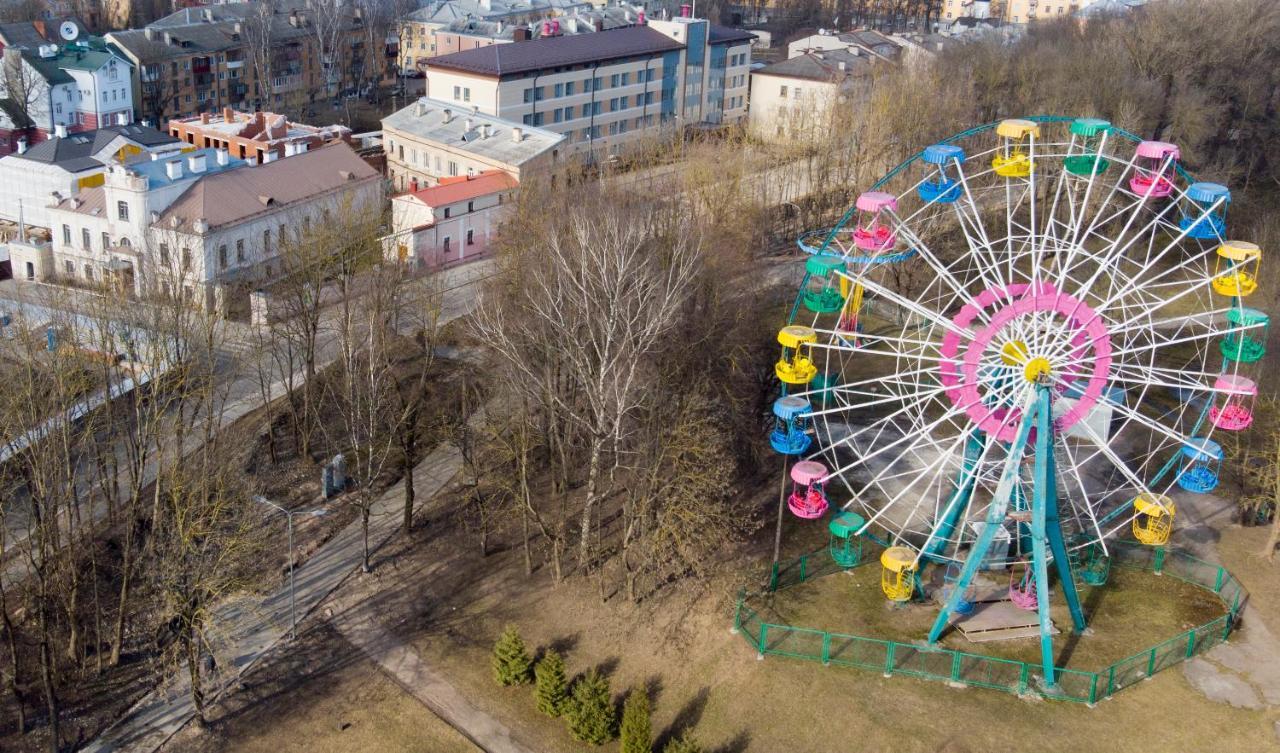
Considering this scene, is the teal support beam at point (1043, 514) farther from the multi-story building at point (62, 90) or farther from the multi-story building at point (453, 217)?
the multi-story building at point (62, 90)

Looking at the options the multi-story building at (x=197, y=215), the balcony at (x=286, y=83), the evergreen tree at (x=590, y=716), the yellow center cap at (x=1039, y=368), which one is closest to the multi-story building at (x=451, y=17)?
the balcony at (x=286, y=83)

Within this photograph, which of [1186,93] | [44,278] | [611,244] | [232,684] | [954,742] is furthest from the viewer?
[1186,93]

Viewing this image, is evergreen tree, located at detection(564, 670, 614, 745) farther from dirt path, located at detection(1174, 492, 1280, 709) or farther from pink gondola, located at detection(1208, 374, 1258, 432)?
pink gondola, located at detection(1208, 374, 1258, 432)

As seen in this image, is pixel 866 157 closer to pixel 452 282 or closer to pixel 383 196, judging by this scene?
pixel 452 282

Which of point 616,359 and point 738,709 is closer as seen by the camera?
point 738,709

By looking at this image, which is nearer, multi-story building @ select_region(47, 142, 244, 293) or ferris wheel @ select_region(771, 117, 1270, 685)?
ferris wheel @ select_region(771, 117, 1270, 685)

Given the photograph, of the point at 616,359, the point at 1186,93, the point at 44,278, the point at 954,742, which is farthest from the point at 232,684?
the point at 1186,93

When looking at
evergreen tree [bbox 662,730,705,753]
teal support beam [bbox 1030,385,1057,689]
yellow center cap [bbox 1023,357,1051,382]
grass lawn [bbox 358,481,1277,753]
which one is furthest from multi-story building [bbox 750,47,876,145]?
evergreen tree [bbox 662,730,705,753]

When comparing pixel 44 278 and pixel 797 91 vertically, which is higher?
pixel 797 91
